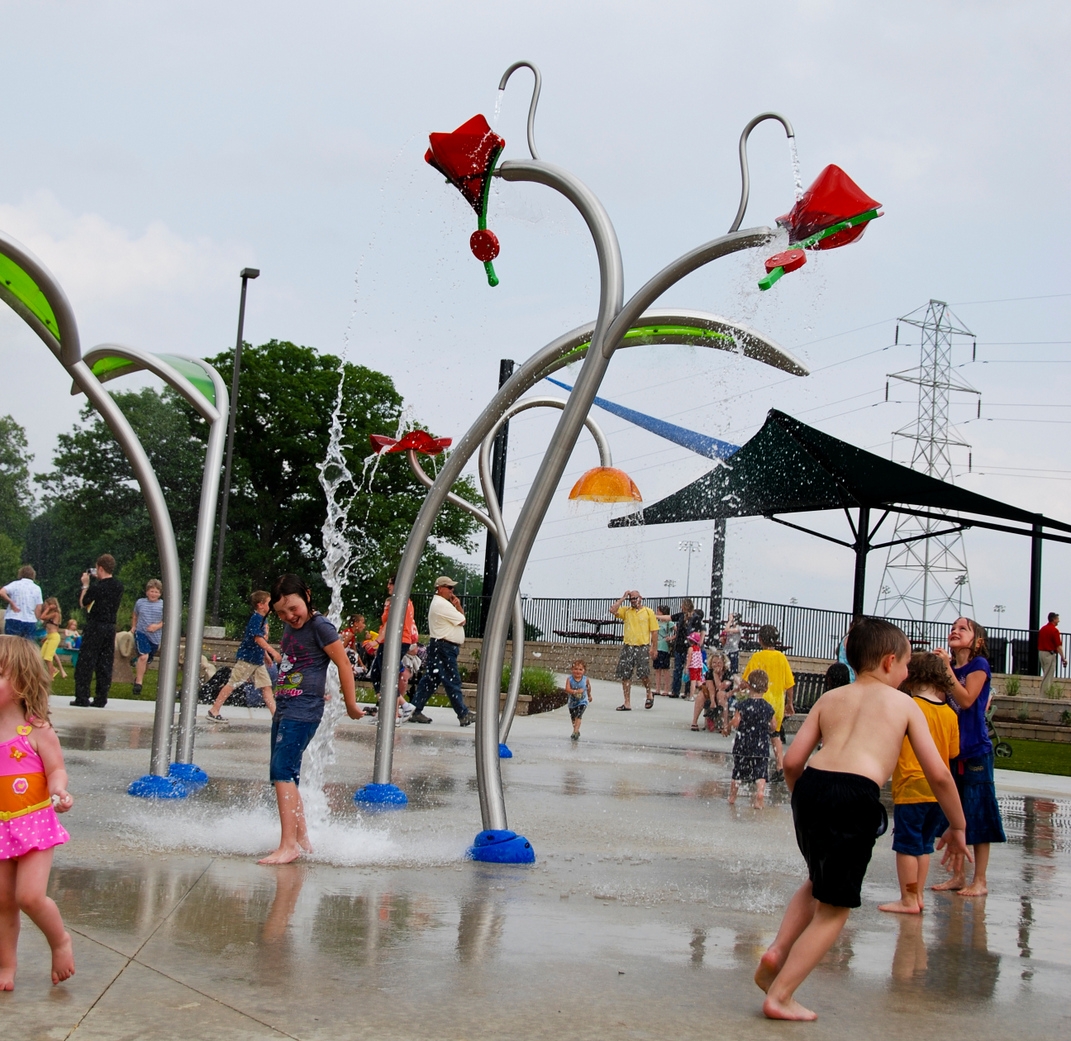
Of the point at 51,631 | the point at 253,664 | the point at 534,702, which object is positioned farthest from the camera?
the point at 534,702

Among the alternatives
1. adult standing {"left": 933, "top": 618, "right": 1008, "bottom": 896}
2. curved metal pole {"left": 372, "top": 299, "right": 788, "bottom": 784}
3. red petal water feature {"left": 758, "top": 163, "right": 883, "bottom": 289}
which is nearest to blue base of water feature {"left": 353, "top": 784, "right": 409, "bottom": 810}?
curved metal pole {"left": 372, "top": 299, "right": 788, "bottom": 784}

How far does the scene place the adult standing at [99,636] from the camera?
14.0 metres

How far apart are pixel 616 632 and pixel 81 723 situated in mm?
20155

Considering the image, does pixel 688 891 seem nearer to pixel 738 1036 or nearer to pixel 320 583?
pixel 738 1036

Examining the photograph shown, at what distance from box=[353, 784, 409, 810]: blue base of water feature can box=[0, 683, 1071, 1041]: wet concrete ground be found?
222 millimetres

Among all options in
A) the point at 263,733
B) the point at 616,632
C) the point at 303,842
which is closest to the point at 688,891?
the point at 303,842

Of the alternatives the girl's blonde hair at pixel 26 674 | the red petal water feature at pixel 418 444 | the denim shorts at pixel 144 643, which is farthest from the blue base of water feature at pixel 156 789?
the denim shorts at pixel 144 643

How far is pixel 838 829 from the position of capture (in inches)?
152

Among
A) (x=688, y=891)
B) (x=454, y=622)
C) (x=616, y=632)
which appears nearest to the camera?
(x=688, y=891)

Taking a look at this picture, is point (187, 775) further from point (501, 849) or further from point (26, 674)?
point (26, 674)

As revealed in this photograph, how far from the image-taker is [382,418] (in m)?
47.2

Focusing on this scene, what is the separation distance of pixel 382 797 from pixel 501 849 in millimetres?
2094

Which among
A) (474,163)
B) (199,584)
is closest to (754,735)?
(199,584)

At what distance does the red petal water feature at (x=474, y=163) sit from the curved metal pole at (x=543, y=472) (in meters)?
0.26
